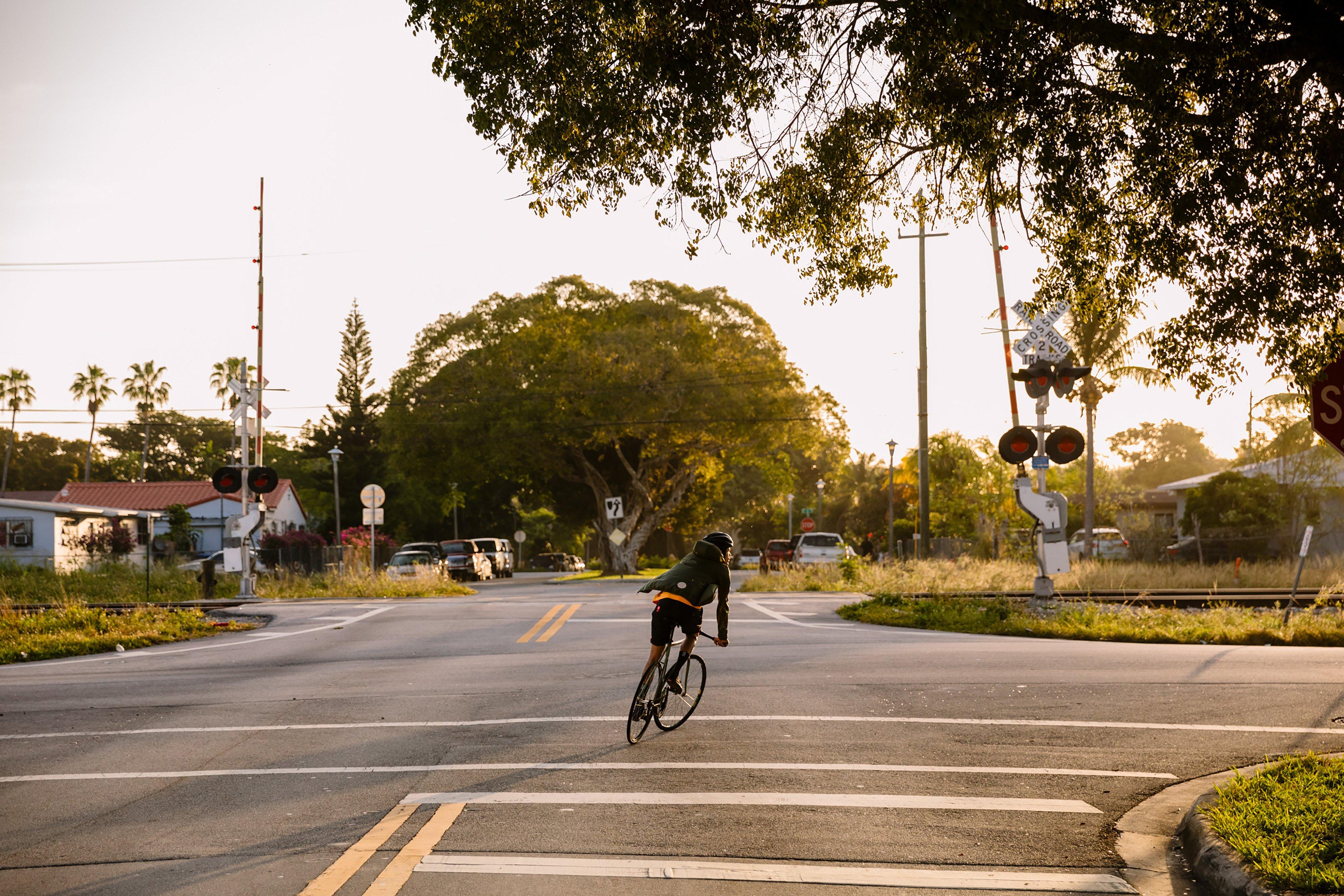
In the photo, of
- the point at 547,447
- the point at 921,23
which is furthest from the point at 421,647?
the point at 547,447

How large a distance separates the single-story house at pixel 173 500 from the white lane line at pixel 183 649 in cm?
4699

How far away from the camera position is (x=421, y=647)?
17.1 metres

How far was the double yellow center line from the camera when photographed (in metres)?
17.9

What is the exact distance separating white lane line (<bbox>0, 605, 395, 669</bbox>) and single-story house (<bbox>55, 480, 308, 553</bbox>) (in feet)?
154

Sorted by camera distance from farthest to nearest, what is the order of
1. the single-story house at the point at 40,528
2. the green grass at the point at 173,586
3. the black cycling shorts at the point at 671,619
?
the single-story house at the point at 40,528
the green grass at the point at 173,586
the black cycling shorts at the point at 671,619

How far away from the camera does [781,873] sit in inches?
220

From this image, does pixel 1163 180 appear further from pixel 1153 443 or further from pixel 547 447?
pixel 1153 443

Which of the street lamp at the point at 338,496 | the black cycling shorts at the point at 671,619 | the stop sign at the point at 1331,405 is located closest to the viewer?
the stop sign at the point at 1331,405

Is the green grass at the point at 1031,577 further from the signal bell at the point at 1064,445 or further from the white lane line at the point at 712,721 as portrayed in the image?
the white lane line at the point at 712,721

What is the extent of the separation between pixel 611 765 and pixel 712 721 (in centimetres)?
203

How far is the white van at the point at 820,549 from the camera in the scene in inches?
1625

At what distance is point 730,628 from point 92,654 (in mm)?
10103

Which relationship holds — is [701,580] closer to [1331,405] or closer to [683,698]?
[683,698]

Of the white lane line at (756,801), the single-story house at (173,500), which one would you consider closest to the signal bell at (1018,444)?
the white lane line at (756,801)
